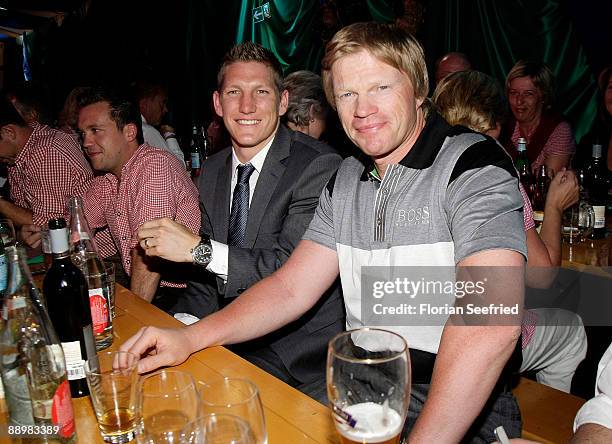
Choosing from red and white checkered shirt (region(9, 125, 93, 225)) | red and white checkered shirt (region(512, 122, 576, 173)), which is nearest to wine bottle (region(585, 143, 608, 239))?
red and white checkered shirt (region(512, 122, 576, 173))

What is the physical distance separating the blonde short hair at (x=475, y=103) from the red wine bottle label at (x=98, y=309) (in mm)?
1694

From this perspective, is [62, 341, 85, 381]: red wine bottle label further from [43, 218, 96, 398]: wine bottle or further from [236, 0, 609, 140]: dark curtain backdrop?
[236, 0, 609, 140]: dark curtain backdrop

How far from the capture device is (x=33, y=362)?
3.43 feet

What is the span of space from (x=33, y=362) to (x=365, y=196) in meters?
0.95

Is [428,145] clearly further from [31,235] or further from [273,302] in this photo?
[31,235]

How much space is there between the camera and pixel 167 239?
5.91 feet

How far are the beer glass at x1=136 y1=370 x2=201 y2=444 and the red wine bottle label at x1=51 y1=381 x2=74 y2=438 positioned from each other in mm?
230

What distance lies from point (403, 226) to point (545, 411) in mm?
792

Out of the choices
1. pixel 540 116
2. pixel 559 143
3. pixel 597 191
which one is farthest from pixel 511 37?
pixel 597 191

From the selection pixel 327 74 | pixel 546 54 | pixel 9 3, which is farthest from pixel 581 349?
pixel 9 3

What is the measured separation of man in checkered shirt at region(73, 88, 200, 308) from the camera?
2.37m

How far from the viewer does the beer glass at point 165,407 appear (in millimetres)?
749

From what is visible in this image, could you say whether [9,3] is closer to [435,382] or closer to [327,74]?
[327,74]

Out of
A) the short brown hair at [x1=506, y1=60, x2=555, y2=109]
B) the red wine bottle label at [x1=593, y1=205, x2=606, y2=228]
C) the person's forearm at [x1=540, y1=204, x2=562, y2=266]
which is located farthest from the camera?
the short brown hair at [x1=506, y1=60, x2=555, y2=109]
